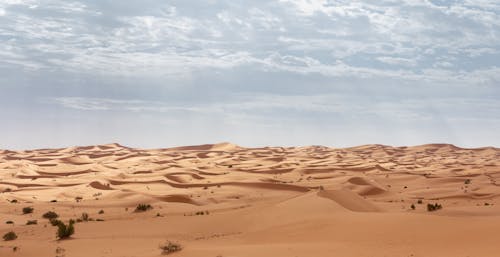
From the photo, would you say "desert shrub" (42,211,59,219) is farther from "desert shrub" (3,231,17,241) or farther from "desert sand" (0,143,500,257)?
"desert shrub" (3,231,17,241)

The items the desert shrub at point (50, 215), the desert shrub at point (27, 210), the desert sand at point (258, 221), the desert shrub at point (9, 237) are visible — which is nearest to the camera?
the desert sand at point (258, 221)

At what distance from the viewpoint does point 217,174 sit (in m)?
48.3

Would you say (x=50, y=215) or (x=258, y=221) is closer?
(x=258, y=221)

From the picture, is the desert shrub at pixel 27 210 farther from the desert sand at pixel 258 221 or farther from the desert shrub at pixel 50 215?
the desert shrub at pixel 50 215

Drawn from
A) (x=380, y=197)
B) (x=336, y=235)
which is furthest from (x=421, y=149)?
(x=336, y=235)

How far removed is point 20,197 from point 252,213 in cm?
1827

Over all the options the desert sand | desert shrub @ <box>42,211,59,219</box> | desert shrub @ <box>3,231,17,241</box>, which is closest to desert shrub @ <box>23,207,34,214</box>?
the desert sand

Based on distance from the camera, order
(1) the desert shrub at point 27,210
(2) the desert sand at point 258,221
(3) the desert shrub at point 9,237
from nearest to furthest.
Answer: (2) the desert sand at point 258,221
(3) the desert shrub at point 9,237
(1) the desert shrub at point 27,210

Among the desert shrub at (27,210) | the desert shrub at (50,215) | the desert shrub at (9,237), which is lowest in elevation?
the desert shrub at (9,237)

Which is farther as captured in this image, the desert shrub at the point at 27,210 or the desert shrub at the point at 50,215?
the desert shrub at the point at 27,210

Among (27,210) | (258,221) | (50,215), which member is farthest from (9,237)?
(27,210)

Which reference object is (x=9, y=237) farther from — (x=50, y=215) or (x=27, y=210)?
(x=27, y=210)

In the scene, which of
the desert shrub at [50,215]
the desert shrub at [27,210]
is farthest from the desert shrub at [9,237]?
the desert shrub at [27,210]

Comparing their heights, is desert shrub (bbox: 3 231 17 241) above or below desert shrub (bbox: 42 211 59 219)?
below
